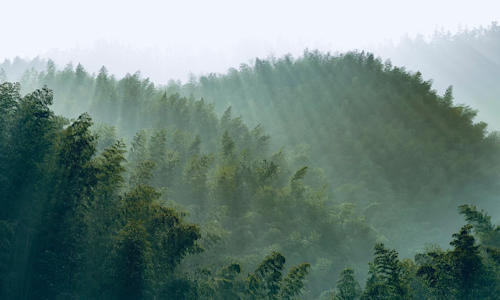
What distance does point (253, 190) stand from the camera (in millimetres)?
23188

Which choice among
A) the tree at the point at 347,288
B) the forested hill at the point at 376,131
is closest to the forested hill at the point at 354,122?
the forested hill at the point at 376,131

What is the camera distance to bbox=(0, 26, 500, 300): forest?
35.3 feet

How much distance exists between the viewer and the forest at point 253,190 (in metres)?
10.8

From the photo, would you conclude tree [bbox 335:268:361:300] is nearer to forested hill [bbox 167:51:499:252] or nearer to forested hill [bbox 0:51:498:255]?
forested hill [bbox 0:51:498:255]

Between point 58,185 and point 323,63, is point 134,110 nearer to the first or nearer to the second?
point 58,185

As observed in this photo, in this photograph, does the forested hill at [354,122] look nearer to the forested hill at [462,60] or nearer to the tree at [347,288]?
the tree at [347,288]

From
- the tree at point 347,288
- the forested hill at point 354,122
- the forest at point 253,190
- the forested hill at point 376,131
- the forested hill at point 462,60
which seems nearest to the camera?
the forest at point 253,190

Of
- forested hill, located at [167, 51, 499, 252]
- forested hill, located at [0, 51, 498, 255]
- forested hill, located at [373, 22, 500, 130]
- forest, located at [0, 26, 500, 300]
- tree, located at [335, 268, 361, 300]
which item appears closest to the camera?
forest, located at [0, 26, 500, 300]

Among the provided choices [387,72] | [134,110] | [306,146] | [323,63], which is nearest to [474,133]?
[387,72]

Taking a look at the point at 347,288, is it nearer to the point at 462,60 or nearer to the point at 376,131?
the point at 376,131

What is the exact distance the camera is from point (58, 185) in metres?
11.1

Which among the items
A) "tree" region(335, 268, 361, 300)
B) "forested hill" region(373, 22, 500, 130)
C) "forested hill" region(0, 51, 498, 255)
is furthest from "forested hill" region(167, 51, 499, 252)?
"forested hill" region(373, 22, 500, 130)

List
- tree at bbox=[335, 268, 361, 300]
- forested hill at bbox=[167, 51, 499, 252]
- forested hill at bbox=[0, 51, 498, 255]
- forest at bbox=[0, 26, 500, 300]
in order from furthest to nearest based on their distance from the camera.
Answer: forested hill at bbox=[167, 51, 499, 252] → forested hill at bbox=[0, 51, 498, 255] → tree at bbox=[335, 268, 361, 300] → forest at bbox=[0, 26, 500, 300]

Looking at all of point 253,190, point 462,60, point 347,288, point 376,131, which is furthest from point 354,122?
point 462,60
